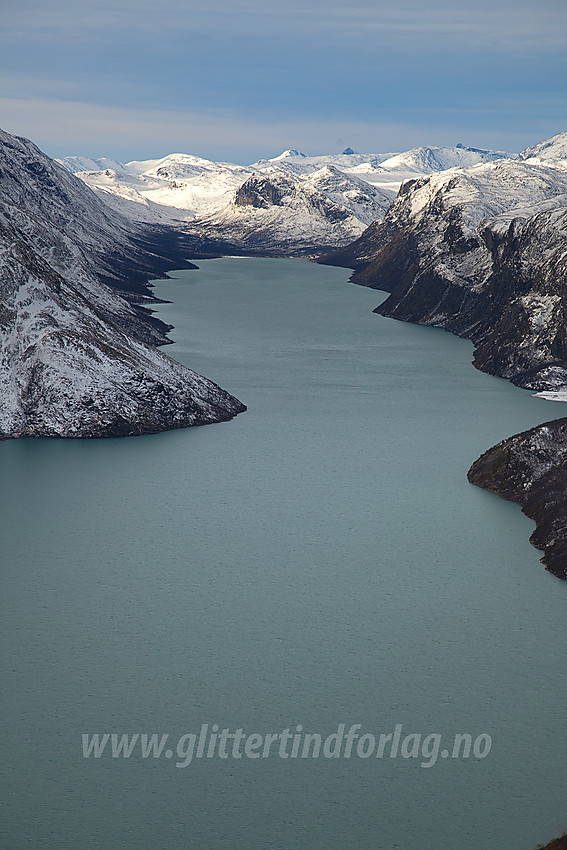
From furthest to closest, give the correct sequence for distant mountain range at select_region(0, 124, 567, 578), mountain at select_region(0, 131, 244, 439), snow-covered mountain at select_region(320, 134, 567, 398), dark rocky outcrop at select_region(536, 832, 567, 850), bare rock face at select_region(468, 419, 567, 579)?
snow-covered mountain at select_region(320, 134, 567, 398) < mountain at select_region(0, 131, 244, 439) < distant mountain range at select_region(0, 124, 567, 578) < bare rock face at select_region(468, 419, 567, 579) < dark rocky outcrop at select_region(536, 832, 567, 850)

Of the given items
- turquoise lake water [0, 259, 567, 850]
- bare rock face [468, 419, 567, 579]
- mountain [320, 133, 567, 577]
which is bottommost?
turquoise lake water [0, 259, 567, 850]

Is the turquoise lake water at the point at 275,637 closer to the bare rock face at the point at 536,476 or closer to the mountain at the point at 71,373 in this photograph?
the bare rock face at the point at 536,476

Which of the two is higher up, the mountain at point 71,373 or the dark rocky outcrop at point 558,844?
the mountain at point 71,373

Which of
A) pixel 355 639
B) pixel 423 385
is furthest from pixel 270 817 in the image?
pixel 423 385

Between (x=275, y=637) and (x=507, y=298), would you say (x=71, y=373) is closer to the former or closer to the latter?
(x=275, y=637)

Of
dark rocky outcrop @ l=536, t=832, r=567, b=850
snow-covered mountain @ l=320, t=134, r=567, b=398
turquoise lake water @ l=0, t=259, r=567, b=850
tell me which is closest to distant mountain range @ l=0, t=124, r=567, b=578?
snow-covered mountain @ l=320, t=134, r=567, b=398

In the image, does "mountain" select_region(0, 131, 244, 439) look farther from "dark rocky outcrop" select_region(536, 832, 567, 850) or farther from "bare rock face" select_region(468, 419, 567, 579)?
"dark rocky outcrop" select_region(536, 832, 567, 850)

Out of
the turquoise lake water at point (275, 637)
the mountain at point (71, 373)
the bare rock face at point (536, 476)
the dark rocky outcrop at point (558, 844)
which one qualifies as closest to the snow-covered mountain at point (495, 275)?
the turquoise lake water at point (275, 637)
